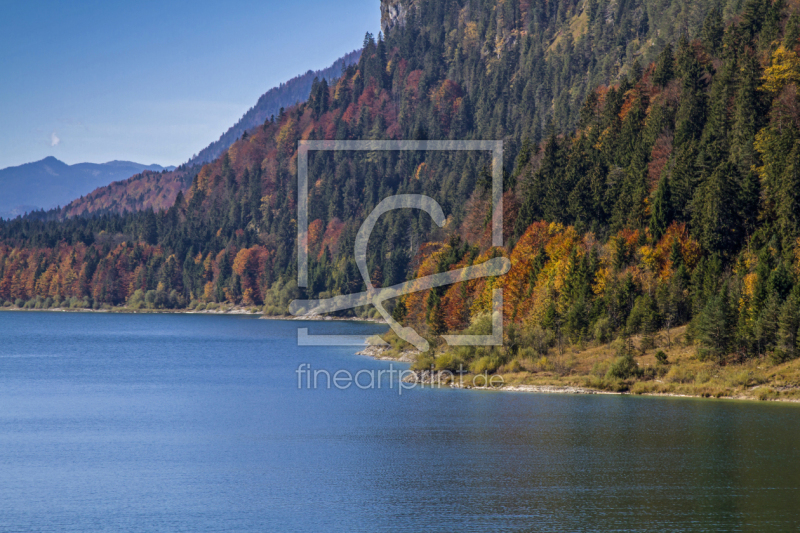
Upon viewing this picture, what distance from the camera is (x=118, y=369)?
101562 mm

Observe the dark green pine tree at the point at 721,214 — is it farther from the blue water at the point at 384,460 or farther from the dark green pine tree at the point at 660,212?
the blue water at the point at 384,460

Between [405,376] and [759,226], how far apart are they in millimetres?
41542

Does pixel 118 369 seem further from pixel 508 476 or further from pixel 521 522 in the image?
pixel 521 522

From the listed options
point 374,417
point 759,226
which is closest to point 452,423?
point 374,417

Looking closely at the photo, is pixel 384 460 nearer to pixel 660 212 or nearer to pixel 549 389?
pixel 549 389

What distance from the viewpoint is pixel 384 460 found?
50219 millimetres

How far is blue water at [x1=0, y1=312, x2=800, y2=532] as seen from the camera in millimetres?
39031

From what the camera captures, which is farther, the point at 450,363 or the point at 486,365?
the point at 450,363

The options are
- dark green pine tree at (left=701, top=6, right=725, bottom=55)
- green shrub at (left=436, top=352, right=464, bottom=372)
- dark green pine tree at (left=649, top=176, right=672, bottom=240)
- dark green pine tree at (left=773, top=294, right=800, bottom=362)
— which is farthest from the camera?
dark green pine tree at (left=701, top=6, right=725, bottom=55)

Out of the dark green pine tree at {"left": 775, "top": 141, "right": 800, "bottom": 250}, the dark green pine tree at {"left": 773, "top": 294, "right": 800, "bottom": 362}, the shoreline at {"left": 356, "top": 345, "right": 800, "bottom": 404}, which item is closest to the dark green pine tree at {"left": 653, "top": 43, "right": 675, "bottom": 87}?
the dark green pine tree at {"left": 775, "top": 141, "right": 800, "bottom": 250}

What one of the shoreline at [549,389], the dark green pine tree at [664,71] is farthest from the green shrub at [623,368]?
the dark green pine tree at [664,71]

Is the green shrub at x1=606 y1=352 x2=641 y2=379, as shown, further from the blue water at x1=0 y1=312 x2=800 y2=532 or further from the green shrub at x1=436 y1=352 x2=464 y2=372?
the green shrub at x1=436 y1=352 x2=464 y2=372

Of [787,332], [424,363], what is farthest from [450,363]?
[787,332]

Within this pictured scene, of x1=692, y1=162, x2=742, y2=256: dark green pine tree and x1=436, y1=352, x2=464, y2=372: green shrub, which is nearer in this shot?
x1=436, y1=352, x2=464, y2=372: green shrub
